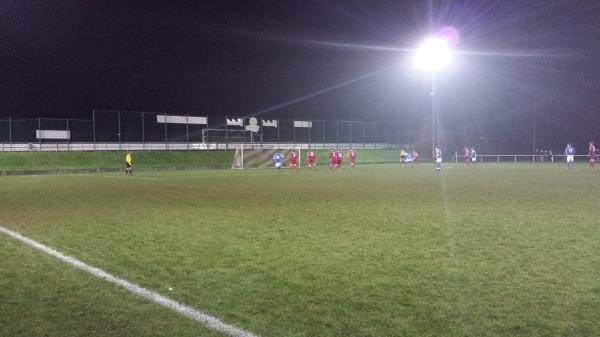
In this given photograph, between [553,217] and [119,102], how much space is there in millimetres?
50527

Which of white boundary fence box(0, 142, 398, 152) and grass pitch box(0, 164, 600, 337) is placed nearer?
grass pitch box(0, 164, 600, 337)

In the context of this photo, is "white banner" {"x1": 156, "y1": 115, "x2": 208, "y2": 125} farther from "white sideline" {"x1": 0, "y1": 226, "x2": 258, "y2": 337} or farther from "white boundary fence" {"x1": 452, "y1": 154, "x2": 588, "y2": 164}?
"white sideline" {"x1": 0, "y1": 226, "x2": 258, "y2": 337}

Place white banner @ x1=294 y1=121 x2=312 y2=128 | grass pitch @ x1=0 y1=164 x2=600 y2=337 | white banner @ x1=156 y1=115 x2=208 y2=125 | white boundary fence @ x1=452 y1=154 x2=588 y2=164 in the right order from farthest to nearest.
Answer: white banner @ x1=294 y1=121 x2=312 y2=128
white boundary fence @ x1=452 y1=154 x2=588 y2=164
white banner @ x1=156 y1=115 x2=208 y2=125
grass pitch @ x1=0 y1=164 x2=600 y2=337

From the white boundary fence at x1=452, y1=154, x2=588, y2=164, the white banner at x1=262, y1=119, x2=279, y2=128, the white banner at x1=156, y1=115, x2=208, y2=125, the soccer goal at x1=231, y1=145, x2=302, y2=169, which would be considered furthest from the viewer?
the white banner at x1=262, y1=119, x2=279, y2=128

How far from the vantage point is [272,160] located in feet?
146

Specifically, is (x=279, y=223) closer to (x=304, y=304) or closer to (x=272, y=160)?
(x=304, y=304)

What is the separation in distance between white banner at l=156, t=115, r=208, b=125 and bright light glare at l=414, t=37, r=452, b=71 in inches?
883

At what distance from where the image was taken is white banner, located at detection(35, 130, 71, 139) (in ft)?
132

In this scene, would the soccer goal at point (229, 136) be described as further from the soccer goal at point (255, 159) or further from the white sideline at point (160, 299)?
the white sideline at point (160, 299)

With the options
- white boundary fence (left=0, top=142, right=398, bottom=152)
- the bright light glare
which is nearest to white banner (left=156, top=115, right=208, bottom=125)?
white boundary fence (left=0, top=142, right=398, bottom=152)

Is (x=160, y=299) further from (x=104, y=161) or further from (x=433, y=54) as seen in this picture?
(x=104, y=161)

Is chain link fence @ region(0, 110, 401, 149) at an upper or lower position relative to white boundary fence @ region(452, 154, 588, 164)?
upper

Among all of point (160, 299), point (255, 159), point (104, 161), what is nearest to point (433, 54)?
point (255, 159)

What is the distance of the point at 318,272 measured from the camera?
5391 millimetres
